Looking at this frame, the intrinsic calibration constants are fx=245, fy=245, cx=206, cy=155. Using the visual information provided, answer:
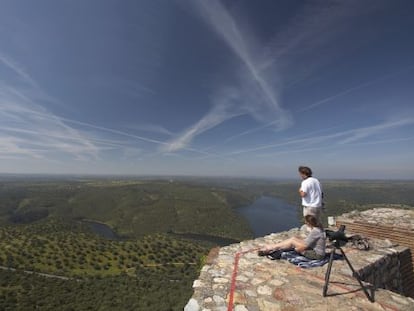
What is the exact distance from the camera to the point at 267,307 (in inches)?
156

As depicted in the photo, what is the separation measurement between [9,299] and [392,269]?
1937 inches

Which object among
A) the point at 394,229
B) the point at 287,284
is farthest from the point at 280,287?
the point at 394,229

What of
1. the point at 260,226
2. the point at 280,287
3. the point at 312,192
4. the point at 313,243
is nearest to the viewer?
the point at 280,287

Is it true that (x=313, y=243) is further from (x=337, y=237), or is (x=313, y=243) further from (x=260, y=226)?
(x=260, y=226)

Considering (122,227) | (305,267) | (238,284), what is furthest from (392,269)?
(122,227)

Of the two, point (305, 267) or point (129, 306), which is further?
point (129, 306)

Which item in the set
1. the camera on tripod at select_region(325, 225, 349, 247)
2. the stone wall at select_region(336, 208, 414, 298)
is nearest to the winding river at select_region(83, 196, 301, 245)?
the stone wall at select_region(336, 208, 414, 298)

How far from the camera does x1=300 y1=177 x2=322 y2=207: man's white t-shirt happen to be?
559cm

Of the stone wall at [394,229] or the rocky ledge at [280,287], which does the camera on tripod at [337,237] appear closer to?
the rocky ledge at [280,287]

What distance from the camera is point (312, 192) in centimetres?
562

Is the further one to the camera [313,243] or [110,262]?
[110,262]

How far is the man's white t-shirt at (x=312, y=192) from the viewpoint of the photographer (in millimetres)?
5594

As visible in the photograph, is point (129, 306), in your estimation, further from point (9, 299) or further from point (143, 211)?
point (143, 211)

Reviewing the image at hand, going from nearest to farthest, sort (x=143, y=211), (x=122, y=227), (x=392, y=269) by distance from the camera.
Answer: (x=392, y=269), (x=122, y=227), (x=143, y=211)
